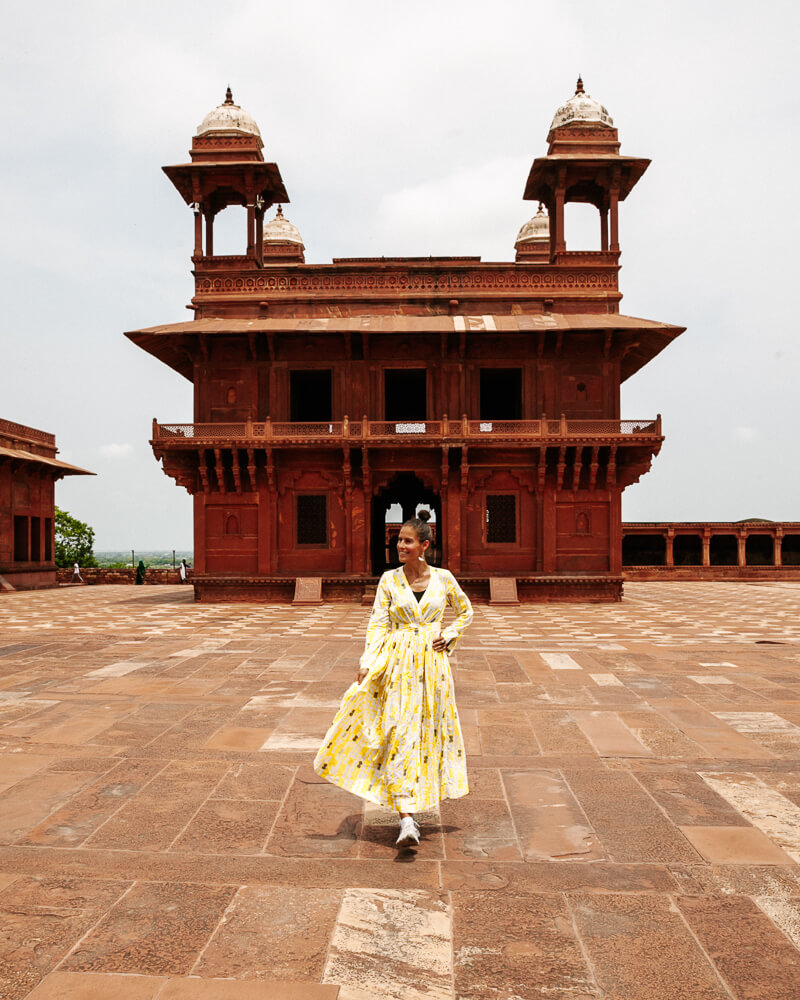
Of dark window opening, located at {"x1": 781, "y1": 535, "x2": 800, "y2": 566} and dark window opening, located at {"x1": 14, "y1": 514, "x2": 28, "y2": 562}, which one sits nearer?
dark window opening, located at {"x1": 14, "y1": 514, "x2": 28, "y2": 562}

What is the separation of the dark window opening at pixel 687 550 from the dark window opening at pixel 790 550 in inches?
164

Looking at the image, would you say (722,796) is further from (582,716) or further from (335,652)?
(335,652)

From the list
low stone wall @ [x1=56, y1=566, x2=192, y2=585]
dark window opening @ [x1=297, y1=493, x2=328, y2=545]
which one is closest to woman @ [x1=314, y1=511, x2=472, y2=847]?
dark window opening @ [x1=297, y1=493, x2=328, y2=545]

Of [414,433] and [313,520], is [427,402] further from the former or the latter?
[313,520]

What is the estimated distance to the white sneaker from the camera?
10.4 ft

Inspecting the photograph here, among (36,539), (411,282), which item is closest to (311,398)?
(411,282)

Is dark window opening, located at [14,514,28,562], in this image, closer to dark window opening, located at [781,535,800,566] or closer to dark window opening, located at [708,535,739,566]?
dark window opening, located at [708,535,739,566]

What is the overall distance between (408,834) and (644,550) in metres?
35.7

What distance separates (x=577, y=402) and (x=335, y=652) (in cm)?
1161

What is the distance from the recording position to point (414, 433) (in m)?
17.7

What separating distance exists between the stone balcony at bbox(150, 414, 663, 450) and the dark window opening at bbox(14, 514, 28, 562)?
11.1 m

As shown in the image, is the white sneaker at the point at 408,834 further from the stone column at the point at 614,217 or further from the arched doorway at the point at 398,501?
the stone column at the point at 614,217

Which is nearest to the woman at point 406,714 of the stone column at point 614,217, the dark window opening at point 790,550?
the stone column at point 614,217

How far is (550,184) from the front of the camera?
1942 cm
